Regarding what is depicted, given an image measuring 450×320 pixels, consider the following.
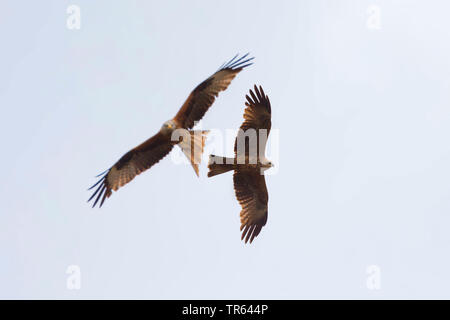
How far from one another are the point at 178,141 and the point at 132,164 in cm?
120

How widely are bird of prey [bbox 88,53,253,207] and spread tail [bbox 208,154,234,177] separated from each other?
0.24m

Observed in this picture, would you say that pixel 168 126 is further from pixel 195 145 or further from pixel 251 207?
pixel 251 207

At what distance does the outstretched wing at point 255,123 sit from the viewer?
34.6 feet

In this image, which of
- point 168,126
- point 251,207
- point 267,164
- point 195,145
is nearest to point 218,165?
point 195,145

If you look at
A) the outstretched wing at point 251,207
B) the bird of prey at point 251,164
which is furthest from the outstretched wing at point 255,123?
the outstretched wing at point 251,207

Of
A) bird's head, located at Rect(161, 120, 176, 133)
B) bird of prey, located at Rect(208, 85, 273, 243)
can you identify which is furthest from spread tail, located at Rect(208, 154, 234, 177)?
bird's head, located at Rect(161, 120, 176, 133)

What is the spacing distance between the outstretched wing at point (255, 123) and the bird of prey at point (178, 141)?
65 centimetres

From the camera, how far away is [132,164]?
11500 mm

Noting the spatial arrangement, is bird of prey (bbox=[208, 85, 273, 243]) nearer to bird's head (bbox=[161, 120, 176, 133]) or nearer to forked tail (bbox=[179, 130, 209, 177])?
forked tail (bbox=[179, 130, 209, 177])

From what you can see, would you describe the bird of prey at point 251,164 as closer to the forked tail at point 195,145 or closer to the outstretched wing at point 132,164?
the forked tail at point 195,145
